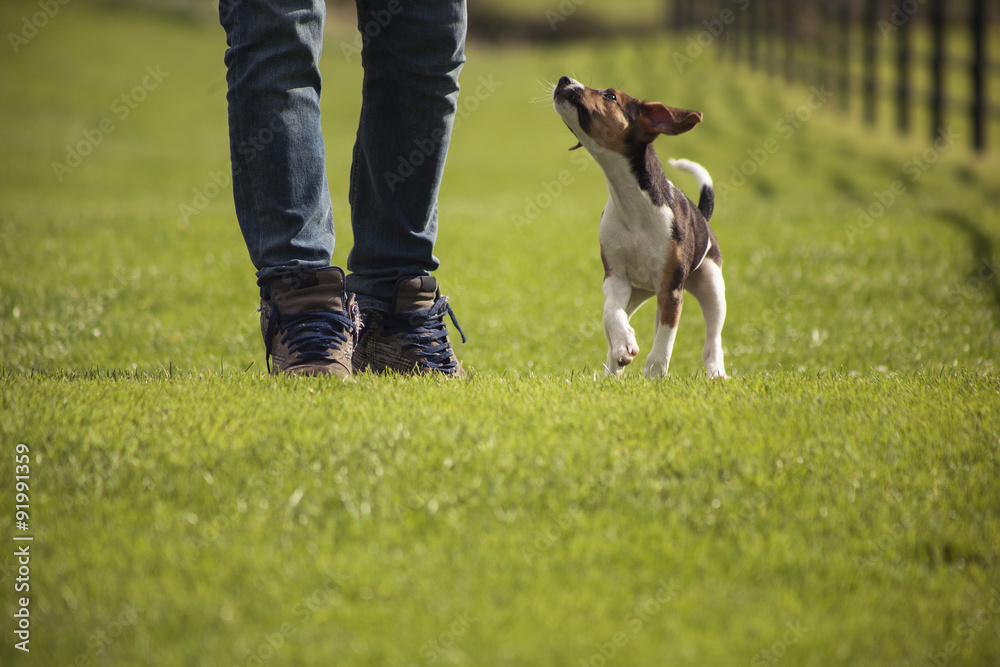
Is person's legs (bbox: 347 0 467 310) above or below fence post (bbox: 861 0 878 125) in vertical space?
above

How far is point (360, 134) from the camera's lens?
373 cm

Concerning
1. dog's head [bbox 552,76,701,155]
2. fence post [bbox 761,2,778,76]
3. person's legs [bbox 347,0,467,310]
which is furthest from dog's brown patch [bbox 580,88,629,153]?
fence post [bbox 761,2,778,76]

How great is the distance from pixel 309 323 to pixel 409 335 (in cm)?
50

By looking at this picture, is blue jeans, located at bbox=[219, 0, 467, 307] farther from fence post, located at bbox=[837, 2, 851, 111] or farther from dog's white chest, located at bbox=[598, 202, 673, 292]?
fence post, located at bbox=[837, 2, 851, 111]

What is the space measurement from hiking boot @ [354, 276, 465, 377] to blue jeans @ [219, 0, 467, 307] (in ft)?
0.22

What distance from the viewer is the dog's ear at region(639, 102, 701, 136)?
3.34m

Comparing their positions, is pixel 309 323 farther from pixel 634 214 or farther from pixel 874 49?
pixel 874 49

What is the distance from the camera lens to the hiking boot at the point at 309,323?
10.8 feet

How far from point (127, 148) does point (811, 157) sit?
16.4 metres

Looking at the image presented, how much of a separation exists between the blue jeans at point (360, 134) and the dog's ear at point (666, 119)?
0.84 meters

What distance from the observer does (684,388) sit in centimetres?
321

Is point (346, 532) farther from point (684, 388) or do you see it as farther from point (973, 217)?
point (973, 217)

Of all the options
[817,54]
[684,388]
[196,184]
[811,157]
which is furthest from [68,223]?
[817,54]

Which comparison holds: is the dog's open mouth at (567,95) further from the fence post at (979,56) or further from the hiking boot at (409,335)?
the fence post at (979,56)
